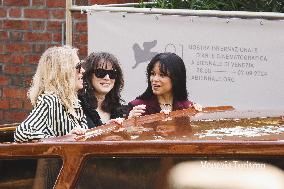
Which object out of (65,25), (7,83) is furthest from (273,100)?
(7,83)

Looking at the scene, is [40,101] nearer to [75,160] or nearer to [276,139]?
[75,160]

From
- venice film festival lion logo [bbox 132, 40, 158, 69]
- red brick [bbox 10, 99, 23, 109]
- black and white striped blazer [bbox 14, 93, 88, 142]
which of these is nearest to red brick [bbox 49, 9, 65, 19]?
red brick [bbox 10, 99, 23, 109]

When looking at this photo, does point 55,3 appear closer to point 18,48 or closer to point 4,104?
point 18,48

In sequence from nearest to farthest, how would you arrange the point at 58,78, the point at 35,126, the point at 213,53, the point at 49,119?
the point at 35,126 < the point at 49,119 < the point at 58,78 < the point at 213,53

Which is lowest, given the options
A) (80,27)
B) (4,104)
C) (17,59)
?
(4,104)

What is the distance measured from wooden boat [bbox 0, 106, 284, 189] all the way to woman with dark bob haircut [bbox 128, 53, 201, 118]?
76.0 inches

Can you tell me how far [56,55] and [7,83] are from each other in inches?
125

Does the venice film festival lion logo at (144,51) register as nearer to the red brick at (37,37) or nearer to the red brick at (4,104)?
the red brick at (37,37)

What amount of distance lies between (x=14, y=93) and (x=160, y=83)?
2.82 m

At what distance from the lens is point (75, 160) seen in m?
3.30

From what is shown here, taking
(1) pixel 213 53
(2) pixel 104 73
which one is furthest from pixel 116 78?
(1) pixel 213 53

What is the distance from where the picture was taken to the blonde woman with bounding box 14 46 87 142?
465 centimetres

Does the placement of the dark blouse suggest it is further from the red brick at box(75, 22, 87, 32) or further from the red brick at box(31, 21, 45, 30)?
the red brick at box(31, 21, 45, 30)

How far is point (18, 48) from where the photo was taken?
7.99 meters
